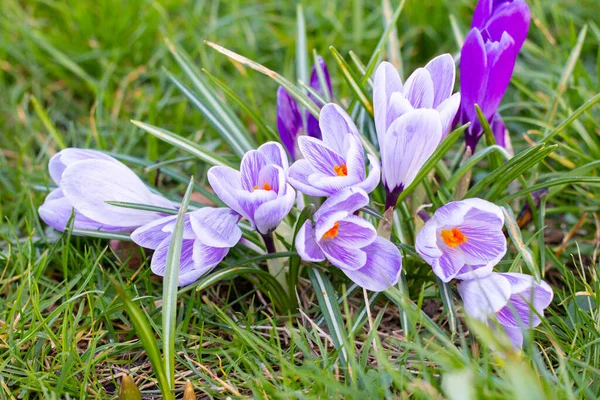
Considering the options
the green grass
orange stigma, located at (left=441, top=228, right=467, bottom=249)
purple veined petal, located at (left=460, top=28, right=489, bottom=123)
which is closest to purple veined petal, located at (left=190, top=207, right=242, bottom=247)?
the green grass

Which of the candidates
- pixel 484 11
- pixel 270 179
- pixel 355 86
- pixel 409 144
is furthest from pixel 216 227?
pixel 484 11

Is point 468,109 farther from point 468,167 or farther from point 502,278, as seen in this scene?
point 502,278

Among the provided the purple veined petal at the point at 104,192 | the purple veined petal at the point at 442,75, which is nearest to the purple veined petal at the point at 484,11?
the purple veined petal at the point at 442,75

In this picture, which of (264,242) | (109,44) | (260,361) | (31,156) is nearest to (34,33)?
(109,44)

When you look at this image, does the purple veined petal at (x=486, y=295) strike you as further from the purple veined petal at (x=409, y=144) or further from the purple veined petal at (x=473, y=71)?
the purple veined petal at (x=473, y=71)

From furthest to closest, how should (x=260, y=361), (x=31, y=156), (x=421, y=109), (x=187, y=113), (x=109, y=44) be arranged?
→ (x=109, y=44), (x=187, y=113), (x=31, y=156), (x=260, y=361), (x=421, y=109)

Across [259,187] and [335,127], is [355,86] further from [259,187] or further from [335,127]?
[259,187]
